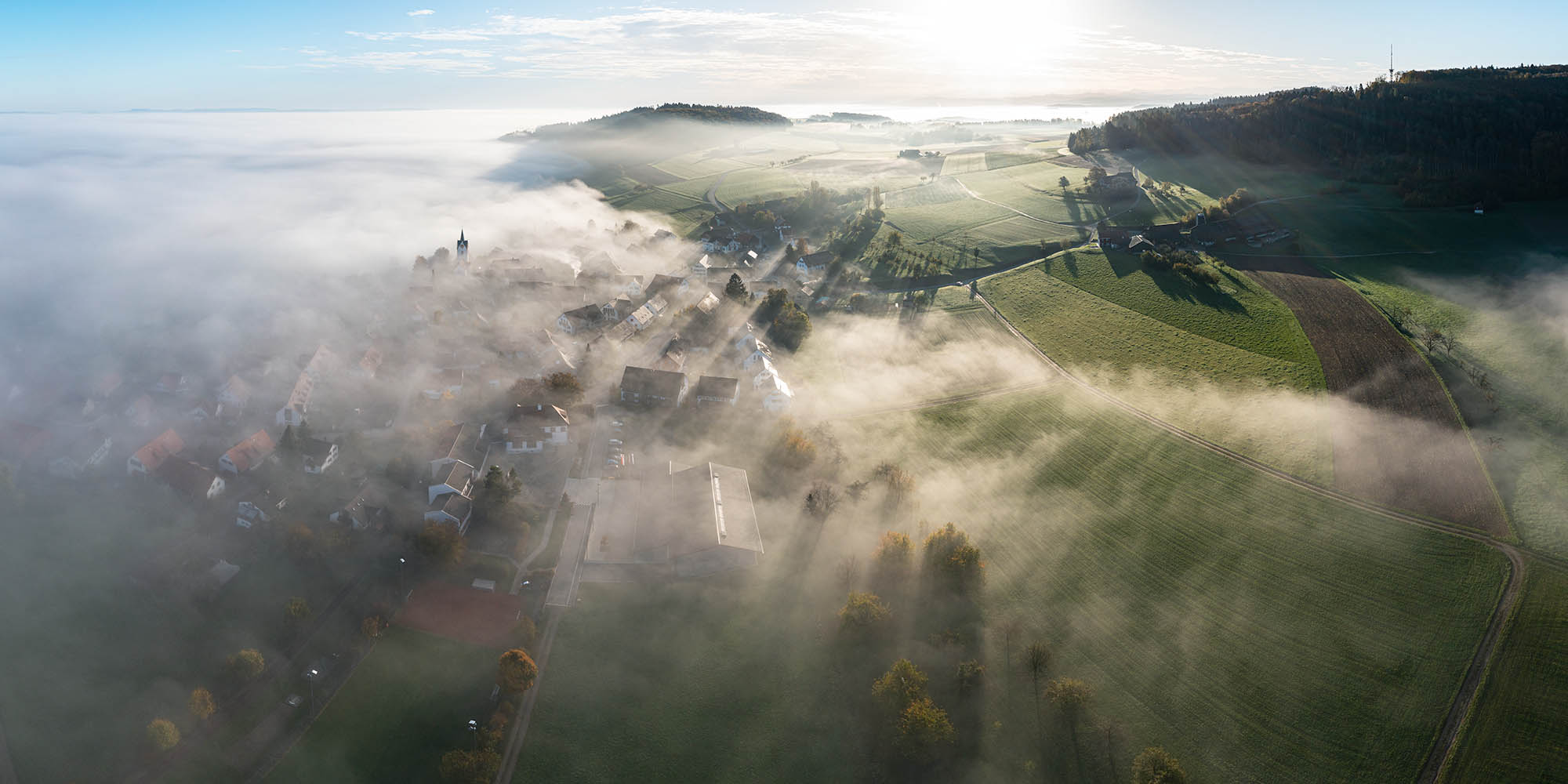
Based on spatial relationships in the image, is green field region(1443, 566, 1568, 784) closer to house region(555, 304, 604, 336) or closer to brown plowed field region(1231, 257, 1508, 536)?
brown plowed field region(1231, 257, 1508, 536)

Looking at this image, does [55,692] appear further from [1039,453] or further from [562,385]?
[1039,453]

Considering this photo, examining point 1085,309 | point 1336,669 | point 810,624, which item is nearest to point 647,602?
point 810,624

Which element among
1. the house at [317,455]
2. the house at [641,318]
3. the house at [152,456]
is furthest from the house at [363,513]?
the house at [641,318]

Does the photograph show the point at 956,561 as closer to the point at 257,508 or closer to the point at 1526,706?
the point at 1526,706

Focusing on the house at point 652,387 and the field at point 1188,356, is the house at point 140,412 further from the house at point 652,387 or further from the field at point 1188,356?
the field at point 1188,356

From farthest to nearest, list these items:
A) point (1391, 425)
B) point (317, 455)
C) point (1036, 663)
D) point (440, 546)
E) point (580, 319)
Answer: point (580, 319), point (317, 455), point (1391, 425), point (440, 546), point (1036, 663)

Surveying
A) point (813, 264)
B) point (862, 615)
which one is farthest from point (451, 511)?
point (813, 264)
